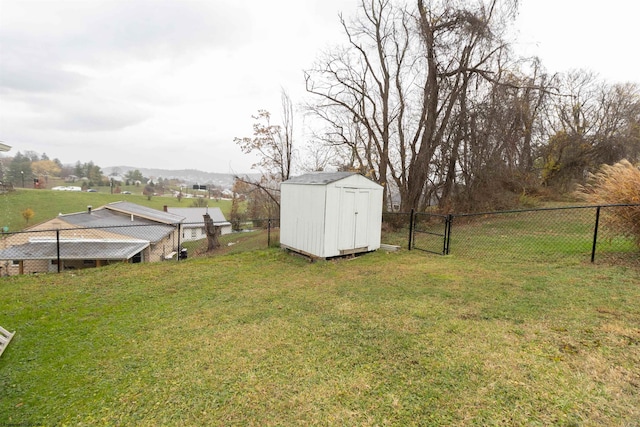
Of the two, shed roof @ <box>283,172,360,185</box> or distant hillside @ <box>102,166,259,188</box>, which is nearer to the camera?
shed roof @ <box>283,172,360,185</box>

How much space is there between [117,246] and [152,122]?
35.1ft

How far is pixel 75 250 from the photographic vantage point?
39.5 ft

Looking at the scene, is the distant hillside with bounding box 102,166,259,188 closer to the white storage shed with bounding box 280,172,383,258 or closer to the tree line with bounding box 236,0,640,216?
the tree line with bounding box 236,0,640,216

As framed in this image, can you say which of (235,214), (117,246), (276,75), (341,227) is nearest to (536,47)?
(276,75)

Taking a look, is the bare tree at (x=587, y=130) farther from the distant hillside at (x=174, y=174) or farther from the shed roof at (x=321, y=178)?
the distant hillside at (x=174, y=174)

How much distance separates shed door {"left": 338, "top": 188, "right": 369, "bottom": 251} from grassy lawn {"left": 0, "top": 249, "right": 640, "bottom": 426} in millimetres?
1953

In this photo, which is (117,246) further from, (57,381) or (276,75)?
(57,381)

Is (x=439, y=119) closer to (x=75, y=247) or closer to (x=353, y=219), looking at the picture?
(x=353, y=219)

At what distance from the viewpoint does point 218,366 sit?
236 cm

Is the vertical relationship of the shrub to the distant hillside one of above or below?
below

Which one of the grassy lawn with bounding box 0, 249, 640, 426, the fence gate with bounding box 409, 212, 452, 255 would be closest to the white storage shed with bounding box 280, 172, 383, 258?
the fence gate with bounding box 409, 212, 452, 255

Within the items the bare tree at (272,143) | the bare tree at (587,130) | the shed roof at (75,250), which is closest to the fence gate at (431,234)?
the bare tree at (272,143)

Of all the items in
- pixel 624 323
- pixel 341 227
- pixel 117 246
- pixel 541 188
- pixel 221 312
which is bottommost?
pixel 117 246

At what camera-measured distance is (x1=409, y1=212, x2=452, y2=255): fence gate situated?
6.78 metres
